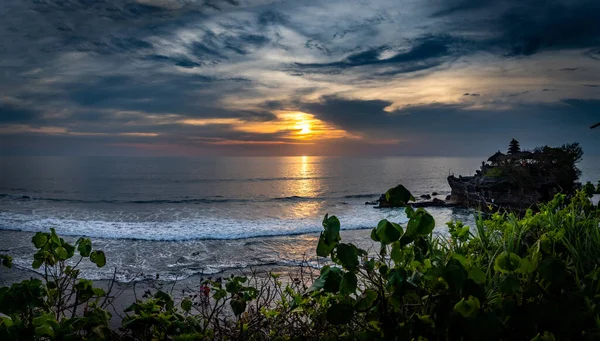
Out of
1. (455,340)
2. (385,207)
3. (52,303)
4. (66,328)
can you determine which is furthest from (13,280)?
(385,207)

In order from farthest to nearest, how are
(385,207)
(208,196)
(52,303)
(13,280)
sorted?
(208,196) < (385,207) < (13,280) < (52,303)

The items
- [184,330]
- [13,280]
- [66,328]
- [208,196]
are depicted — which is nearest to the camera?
[66,328]

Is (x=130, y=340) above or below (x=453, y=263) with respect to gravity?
below

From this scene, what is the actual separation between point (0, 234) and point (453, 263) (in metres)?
24.9

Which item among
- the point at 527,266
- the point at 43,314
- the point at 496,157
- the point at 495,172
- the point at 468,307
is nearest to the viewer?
the point at 468,307

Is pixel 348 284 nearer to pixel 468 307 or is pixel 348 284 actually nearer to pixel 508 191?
pixel 468 307

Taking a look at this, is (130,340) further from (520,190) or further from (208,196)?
(208,196)

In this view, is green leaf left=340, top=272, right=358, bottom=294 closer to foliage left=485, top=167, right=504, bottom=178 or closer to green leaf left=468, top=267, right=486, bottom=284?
green leaf left=468, top=267, right=486, bottom=284

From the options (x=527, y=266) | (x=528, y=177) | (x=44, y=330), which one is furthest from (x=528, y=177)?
(x=44, y=330)

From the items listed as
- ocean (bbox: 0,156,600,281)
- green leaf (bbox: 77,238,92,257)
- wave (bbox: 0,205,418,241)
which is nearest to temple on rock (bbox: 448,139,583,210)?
ocean (bbox: 0,156,600,281)

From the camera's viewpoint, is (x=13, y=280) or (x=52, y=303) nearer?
(x=52, y=303)

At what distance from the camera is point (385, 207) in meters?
34.8

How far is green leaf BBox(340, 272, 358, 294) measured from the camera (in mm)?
2158

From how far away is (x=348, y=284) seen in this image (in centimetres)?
219
